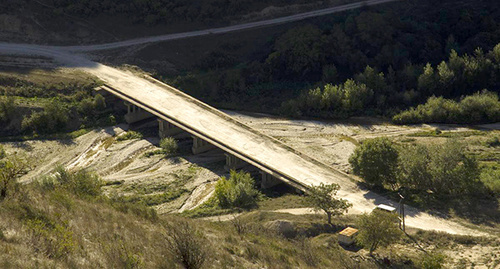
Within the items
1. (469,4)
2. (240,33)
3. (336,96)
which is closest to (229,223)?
(336,96)

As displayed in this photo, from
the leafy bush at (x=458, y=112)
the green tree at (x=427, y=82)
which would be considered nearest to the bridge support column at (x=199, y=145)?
the leafy bush at (x=458, y=112)

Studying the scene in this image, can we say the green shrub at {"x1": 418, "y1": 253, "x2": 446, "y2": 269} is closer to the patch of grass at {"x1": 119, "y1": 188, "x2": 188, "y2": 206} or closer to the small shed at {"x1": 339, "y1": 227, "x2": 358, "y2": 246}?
the small shed at {"x1": 339, "y1": 227, "x2": 358, "y2": 246}

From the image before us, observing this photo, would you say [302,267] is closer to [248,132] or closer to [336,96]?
[248,132]

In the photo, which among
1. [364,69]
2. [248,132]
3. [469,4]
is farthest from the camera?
[469,4]

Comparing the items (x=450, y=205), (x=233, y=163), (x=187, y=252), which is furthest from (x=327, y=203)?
(x=187, y=252)

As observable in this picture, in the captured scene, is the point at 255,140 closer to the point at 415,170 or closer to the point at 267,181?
the point at 267,181
